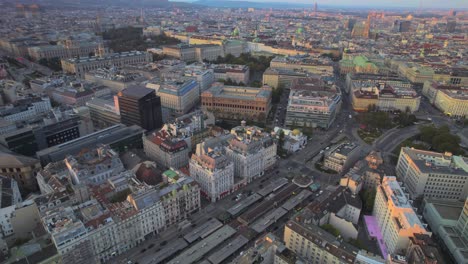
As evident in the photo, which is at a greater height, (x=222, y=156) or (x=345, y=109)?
(x=222, y=156)

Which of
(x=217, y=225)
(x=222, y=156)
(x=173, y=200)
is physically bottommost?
(x=217, y=225)

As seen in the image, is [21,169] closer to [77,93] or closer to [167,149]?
[167,149]

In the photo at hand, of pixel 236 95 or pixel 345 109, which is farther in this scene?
pixel 345 109

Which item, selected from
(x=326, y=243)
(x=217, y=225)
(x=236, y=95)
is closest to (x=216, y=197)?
(x=217, y=225)

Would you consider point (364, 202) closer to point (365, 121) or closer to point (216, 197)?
point (216, 197)

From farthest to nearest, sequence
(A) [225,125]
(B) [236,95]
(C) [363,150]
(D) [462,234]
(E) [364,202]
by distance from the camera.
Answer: (B) [236,95] → (A) [225,125] → (C) [363,150] → (E) [364,202] → (D) [462,234]

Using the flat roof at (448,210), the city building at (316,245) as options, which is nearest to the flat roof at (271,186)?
the city building at (316,245)

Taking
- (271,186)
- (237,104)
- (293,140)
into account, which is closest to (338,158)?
(293,140)

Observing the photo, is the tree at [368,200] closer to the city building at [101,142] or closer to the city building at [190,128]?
the city building at [190,128]
